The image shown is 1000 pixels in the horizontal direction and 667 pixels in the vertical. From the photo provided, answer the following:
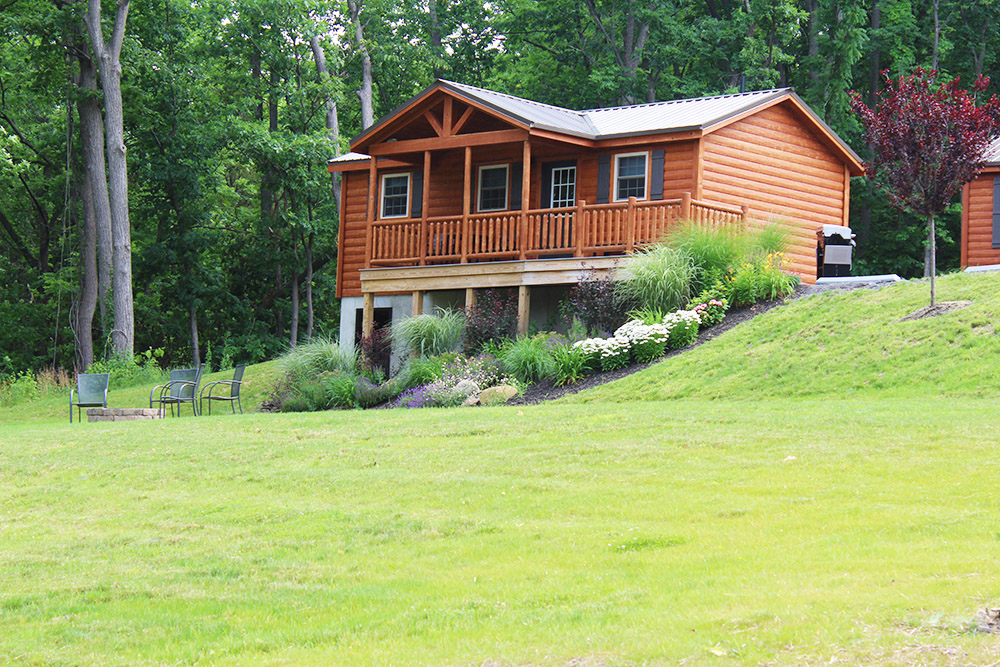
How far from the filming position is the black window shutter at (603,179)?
75.2 ft

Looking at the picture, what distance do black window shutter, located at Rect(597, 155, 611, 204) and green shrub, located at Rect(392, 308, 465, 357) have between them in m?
4.00

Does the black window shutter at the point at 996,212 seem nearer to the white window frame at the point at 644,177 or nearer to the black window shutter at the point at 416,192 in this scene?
the white window frame at the point at 644,177

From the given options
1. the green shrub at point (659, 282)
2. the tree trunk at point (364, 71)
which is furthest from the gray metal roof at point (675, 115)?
the tree trunk at point (364, 71)

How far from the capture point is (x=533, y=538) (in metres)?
8.00

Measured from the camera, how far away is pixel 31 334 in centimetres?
3622

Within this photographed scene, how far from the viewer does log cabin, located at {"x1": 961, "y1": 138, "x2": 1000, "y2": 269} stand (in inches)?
947

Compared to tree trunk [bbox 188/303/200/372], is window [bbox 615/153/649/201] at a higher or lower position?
higher

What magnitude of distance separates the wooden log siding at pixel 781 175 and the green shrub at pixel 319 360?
724 cm

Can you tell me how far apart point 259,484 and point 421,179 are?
15.2 metres

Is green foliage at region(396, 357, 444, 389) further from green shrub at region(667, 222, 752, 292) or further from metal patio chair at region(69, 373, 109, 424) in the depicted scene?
metal patio chair at region(69, 373, 109, 424)

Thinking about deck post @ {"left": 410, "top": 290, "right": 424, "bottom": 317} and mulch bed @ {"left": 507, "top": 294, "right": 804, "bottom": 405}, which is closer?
mulch bed @ {"left": 507, "top": 294, "right": 804, "bottom": 405}

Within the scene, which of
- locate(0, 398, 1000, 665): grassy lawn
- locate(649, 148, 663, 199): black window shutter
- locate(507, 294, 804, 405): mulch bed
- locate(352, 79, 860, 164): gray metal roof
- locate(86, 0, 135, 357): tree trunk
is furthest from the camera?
locate(86, 0, 135, 357): tree trunk

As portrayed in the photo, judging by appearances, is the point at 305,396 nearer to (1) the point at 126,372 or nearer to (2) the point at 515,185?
(2) the point at 515,185

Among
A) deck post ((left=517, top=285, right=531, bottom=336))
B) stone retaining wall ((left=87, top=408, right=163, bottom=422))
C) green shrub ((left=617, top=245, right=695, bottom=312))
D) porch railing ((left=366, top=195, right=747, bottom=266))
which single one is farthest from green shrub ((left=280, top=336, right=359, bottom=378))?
green shrub ((left=617, top=245, right=695, bottom=312))
